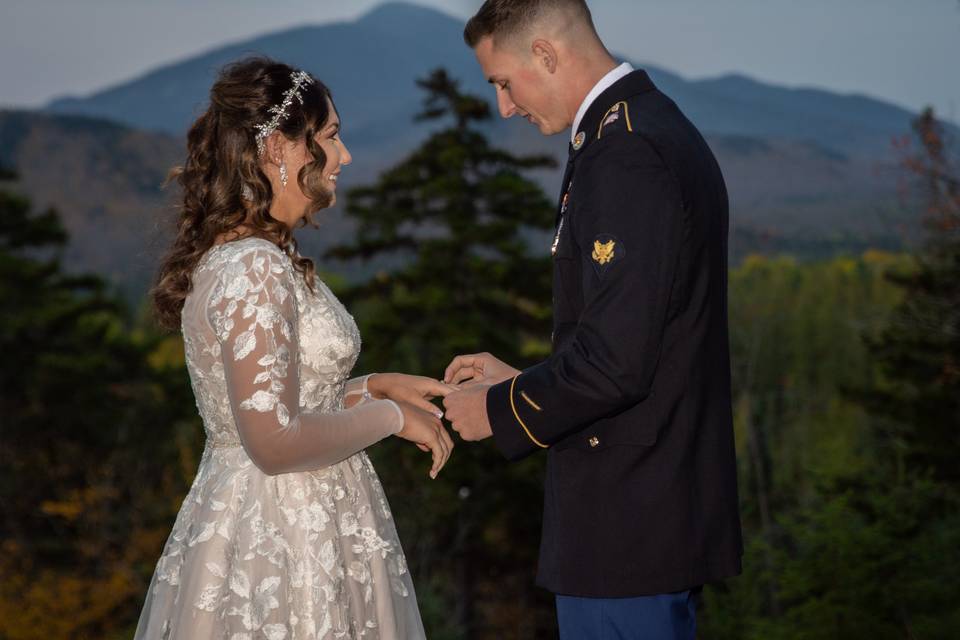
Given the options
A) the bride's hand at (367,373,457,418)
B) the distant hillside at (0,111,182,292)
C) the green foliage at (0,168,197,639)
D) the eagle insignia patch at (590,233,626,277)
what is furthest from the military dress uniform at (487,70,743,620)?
the distant hillside at (0,111,182,292)

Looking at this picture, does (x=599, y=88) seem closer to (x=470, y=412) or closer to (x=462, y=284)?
(x=470, y=412)

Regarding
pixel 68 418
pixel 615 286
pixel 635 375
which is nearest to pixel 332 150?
pixel 615 286

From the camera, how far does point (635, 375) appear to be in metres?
2.51

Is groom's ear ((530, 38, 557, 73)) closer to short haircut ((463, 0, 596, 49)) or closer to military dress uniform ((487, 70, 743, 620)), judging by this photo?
short haircut ((463, 0, 596, 49))

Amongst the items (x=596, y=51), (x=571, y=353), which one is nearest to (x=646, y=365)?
(x=571, y=353)

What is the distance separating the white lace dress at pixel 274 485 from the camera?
2.79 meters

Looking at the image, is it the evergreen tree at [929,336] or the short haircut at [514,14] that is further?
the evergreen tree at [929,336]

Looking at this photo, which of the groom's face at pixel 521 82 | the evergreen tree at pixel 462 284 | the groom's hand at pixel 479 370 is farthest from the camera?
the evergreen tree at pixel 462 284

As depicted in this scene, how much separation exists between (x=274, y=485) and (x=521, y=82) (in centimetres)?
131

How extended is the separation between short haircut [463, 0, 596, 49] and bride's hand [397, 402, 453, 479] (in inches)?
43.1

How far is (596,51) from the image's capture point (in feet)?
9.62

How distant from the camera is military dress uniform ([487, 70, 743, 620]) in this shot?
250 cm

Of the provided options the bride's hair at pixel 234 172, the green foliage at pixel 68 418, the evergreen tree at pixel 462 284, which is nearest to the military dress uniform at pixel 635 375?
the bride's hair at pixel 234 172

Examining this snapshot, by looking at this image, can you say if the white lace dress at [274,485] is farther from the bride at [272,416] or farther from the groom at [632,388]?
the groom at [632,388]
